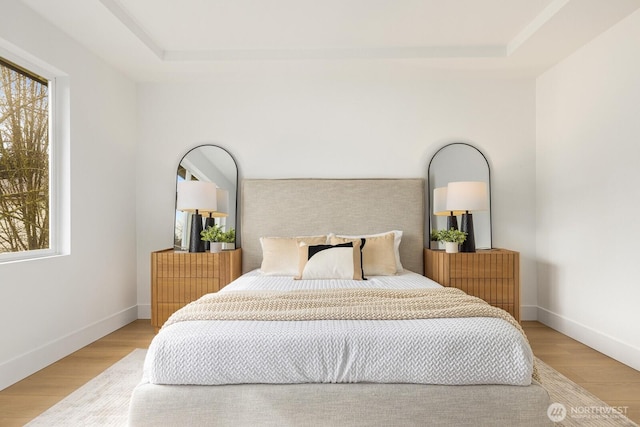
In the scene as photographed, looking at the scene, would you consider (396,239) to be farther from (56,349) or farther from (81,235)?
(56,349)

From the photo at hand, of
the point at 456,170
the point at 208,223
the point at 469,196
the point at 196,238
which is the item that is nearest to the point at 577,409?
the point at 469,196

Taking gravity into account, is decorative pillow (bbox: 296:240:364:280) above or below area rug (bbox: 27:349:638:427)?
above

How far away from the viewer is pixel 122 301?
4.45 meters

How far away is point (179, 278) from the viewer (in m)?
4.16

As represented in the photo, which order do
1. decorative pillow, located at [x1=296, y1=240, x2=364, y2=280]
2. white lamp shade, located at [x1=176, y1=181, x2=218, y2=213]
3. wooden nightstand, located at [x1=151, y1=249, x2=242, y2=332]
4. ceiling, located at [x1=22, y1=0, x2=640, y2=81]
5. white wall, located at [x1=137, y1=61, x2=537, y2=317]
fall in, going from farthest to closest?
white wall, located at [x1=137, y1=61, x2=537, y2=317], white lamp shade, located at [x1=176, y1=181, x2=218, y2=213], wooden nightstand, located at [x1=151, y1=249, x2=242, y2=332], decorative pillow, located at [x1=296, y1=240, x2=364, y2=280], ceiling, located at [x1=22, y1=0, x2=640, y2=81]

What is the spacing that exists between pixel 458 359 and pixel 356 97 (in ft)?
10.5

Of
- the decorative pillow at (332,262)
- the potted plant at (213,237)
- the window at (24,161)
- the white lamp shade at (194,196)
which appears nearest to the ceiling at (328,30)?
the window at (24,161)

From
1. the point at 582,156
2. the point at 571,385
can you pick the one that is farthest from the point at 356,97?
the point at 571,385

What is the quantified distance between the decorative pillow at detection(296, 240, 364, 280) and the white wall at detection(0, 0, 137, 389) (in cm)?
178

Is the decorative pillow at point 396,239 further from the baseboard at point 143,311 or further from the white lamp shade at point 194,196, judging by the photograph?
the baseboard at point 143,311

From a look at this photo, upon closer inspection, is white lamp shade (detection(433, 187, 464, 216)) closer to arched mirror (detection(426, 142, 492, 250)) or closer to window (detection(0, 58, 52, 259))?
arched mirror (detection(426, 142, 492, 250))

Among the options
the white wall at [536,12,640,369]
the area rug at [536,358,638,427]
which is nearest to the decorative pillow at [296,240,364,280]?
the area rug at [536,358,638,427]

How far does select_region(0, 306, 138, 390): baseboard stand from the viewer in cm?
291

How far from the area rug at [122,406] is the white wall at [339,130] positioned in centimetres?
183
